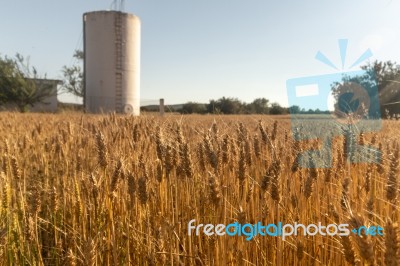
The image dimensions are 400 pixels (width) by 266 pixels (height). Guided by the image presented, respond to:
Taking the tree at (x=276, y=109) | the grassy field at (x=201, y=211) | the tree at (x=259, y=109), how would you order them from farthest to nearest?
the tree at (x=276, y=109) < the tree at (x=259, y=109) < the grassy field at (x=201, y=211)

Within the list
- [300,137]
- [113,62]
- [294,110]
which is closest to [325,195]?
[300,137]

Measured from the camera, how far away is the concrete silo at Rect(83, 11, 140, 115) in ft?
61.6

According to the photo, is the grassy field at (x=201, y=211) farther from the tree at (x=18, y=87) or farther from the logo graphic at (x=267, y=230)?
the tree at (x=18, y=87)

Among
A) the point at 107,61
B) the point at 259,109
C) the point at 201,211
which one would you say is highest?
the point at 107,61

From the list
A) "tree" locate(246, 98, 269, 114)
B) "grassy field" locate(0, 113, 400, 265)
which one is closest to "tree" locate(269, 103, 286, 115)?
"tree" locate(246, 98, 269, 114)

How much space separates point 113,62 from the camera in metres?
18.9

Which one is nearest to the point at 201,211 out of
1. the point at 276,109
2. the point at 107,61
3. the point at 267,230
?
the point at 267,230

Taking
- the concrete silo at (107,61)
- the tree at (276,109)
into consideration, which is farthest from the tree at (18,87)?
the tree at (276,109)

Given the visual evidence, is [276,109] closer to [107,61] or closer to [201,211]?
[107,61]

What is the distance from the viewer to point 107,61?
18.8m

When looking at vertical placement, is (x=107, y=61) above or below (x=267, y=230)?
above

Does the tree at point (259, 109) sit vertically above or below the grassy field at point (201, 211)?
above

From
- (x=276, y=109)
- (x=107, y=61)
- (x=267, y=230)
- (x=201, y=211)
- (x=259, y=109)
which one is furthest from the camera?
(x=276, y=109)

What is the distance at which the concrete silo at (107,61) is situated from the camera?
61.6 ft
